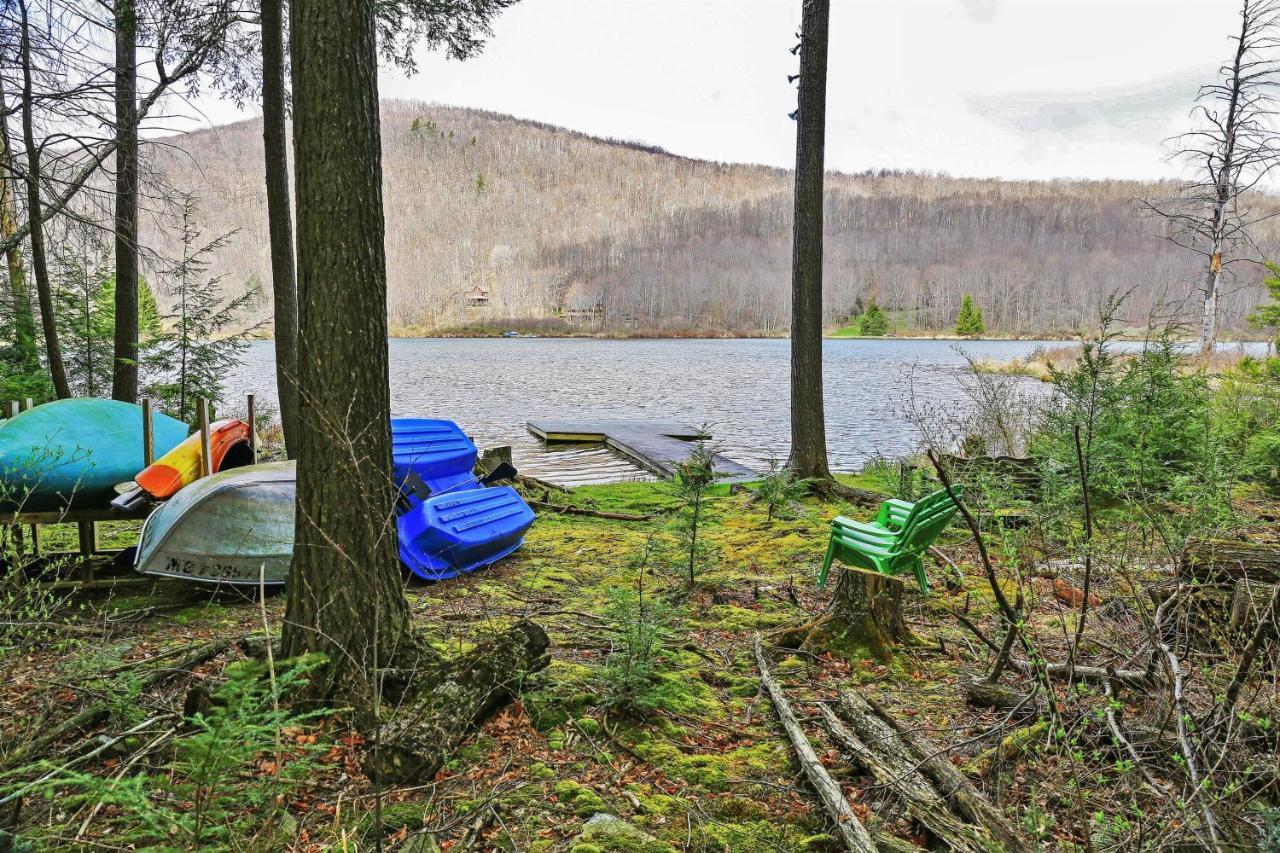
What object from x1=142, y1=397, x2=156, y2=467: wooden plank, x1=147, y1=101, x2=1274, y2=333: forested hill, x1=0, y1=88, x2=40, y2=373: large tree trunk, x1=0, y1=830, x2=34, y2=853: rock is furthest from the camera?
x1=147, y1=101, x2=1274, y2=333: forested hill

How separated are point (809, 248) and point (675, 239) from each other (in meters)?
144

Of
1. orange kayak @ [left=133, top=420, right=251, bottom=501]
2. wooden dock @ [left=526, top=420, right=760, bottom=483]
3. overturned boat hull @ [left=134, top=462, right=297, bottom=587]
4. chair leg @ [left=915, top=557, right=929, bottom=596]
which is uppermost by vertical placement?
orange kayak @ [left=133, top=420, right=251, bottom=501]

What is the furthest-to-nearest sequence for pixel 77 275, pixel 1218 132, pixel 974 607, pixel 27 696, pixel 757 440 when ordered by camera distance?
pixel 1218 132 → pixel 757 440 → pixel 77 275 → pixel 974 607 → pixel 27 696

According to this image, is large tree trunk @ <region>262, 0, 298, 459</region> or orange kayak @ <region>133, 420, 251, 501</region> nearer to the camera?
orange kayak @ <region>133, 420, 251, 501</region>

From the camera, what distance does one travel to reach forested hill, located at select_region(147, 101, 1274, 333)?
409ft

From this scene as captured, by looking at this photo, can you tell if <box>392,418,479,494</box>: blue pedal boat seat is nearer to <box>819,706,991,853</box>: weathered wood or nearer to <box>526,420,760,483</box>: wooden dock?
<box>819,706,991,853</box>: weathered wood

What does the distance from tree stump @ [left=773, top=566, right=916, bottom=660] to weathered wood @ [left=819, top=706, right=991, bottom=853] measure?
2.83ft

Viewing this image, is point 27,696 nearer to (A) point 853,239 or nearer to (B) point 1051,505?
(B) point 1051,505

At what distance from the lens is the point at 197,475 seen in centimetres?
541

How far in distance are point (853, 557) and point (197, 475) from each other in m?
4.74

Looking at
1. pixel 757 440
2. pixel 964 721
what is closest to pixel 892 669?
pixel 964 721

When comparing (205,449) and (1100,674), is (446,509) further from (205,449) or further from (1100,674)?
(1100,674)

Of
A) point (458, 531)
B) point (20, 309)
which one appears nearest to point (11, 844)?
point (458, 531)

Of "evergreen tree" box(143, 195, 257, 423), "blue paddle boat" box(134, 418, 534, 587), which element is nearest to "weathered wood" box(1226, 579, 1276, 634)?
"blue paddle boat" box(134, 418, 534, 587)
